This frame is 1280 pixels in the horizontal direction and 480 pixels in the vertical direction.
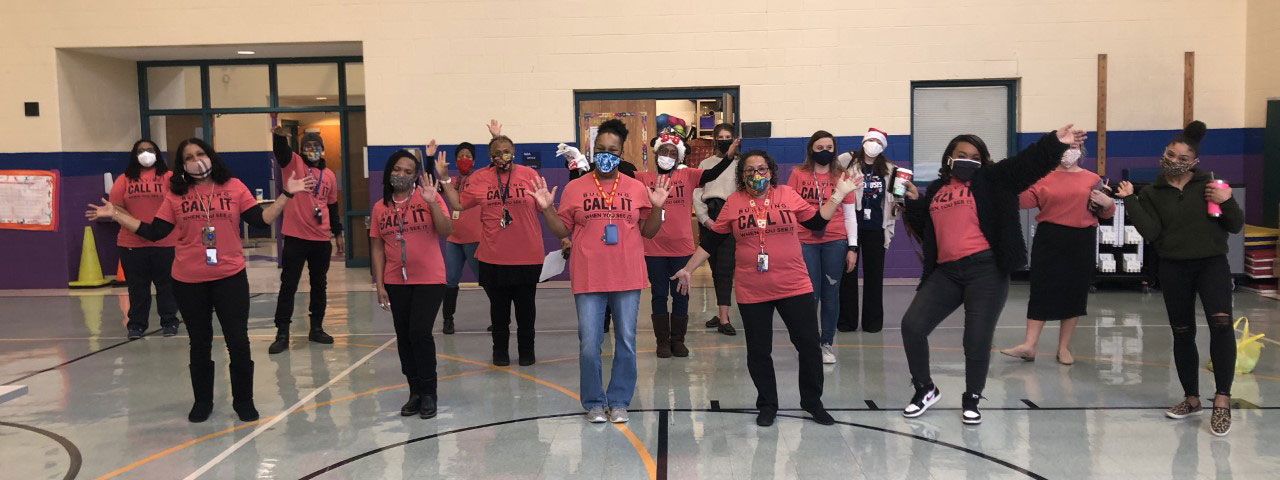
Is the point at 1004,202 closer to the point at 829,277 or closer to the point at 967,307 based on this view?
the point at 967,307

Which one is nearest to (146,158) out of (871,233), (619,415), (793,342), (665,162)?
(665,162)

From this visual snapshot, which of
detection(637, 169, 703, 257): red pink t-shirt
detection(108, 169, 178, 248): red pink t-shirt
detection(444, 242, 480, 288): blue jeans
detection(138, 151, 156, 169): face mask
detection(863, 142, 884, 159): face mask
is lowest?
detection(444, 242, 480, 288): blue jeans

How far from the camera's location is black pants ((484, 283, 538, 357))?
23.8ft

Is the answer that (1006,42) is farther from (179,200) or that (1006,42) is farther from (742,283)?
(179,200)

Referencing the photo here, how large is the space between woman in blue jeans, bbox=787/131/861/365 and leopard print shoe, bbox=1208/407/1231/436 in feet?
8.33

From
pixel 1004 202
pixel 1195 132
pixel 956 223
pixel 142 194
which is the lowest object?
pixel 956 223

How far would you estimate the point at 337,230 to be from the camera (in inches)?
329

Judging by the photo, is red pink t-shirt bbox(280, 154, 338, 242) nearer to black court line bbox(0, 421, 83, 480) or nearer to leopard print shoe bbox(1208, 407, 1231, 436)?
black court line bbox(0, 421, 83, 480)

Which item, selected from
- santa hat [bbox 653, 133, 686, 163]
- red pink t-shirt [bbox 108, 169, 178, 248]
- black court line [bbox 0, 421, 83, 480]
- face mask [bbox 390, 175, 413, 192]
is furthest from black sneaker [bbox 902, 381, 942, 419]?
red pink t-shirt [bbox 108, 169, 178, 248]

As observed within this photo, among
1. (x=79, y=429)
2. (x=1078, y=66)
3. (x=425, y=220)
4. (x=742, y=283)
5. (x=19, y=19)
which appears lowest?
(x=79, y=429)

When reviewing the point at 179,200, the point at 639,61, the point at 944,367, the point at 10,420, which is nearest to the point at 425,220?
the point at 179,200

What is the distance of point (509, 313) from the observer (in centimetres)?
738

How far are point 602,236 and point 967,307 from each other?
6.78ft

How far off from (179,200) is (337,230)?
2421mm
